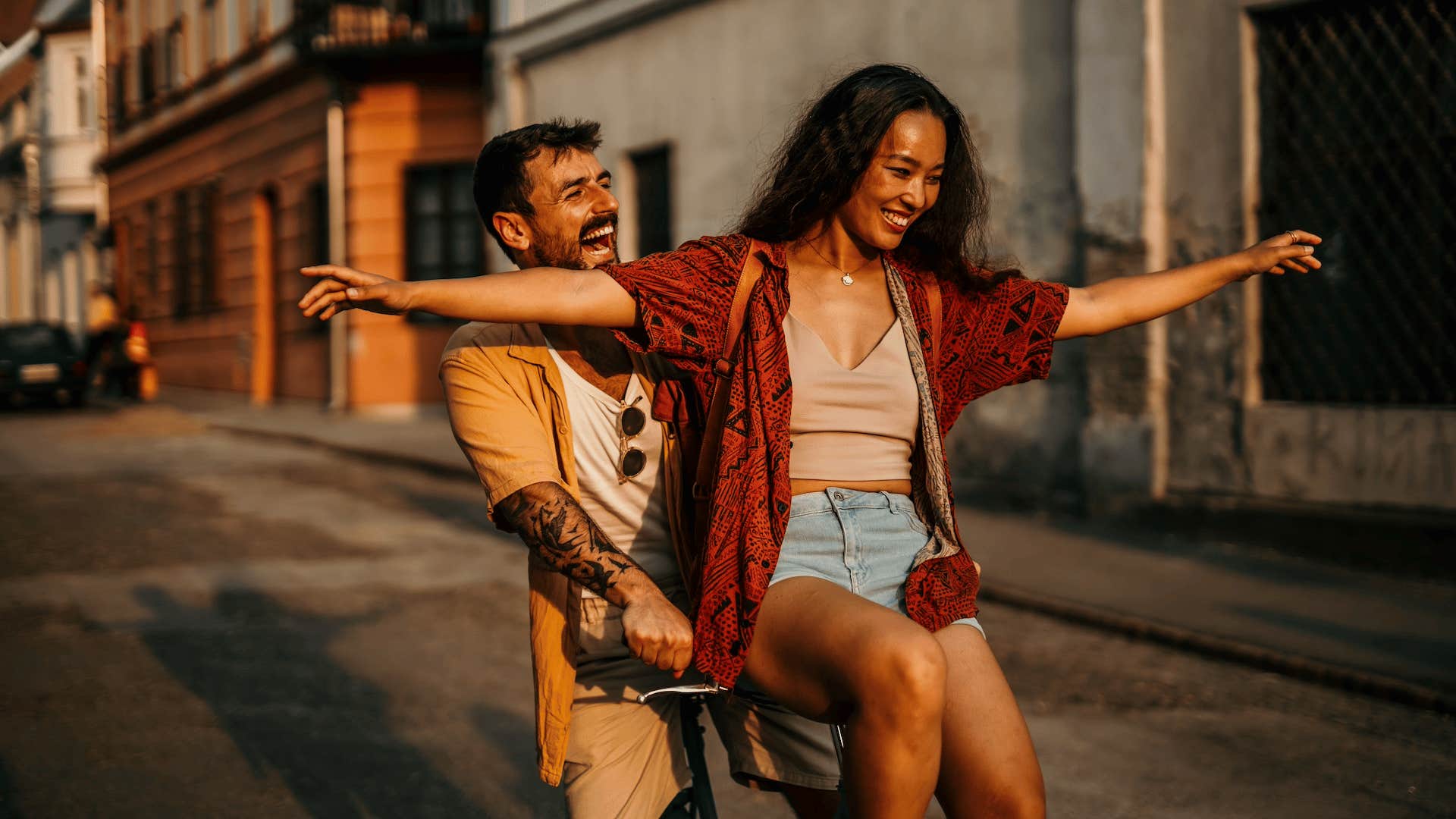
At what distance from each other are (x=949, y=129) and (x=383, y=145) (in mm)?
18885

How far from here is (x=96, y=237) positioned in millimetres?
33906

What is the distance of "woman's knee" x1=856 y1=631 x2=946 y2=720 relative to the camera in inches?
78.1

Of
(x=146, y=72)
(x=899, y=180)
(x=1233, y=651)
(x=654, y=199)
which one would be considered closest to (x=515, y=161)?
(x=899, y=180)

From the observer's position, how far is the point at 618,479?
252 centimetres

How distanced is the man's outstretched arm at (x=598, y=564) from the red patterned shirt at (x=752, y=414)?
58 millimetres

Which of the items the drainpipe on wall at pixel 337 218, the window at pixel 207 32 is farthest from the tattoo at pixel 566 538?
the window at pixel 207 32

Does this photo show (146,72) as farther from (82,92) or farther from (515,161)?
(515,161)

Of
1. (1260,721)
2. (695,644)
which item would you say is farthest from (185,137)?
(695,644)

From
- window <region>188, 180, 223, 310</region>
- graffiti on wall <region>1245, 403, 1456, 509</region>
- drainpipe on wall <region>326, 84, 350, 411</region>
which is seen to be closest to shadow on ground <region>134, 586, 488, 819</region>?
graffiti on wall <region>1245, 403, 1456, 509</region>

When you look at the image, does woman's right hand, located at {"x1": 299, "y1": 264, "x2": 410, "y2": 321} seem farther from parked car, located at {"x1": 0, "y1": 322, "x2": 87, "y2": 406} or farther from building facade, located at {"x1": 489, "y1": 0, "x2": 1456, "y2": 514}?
parked car, located at {"x1": 0, "y1": 322, "x2": 87, "y2": 406}

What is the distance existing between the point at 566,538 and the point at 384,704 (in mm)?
3506

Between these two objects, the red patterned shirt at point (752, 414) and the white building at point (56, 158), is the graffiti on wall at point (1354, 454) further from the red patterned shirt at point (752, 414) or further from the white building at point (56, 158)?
the white building at point (56, 158)

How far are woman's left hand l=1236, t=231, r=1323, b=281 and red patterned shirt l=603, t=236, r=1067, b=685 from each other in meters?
0.50

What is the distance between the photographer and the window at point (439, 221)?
20000 millimetres
